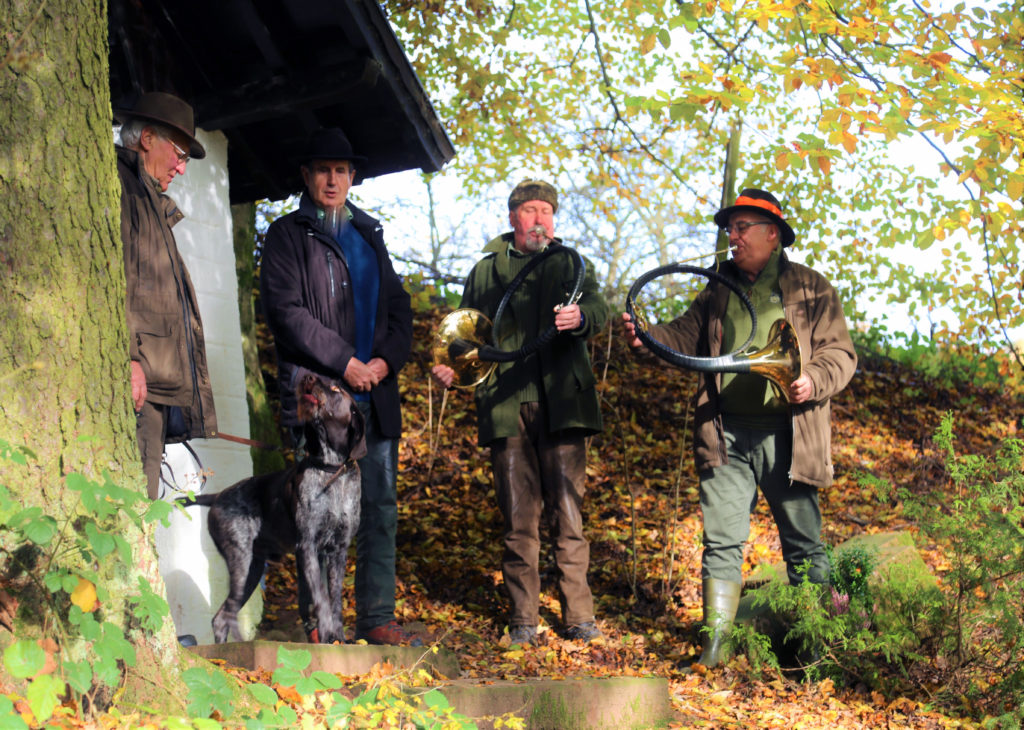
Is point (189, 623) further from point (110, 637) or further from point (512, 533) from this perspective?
point (110, 637)

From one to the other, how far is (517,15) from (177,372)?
979cm

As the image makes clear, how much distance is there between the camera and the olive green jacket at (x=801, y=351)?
207 inches

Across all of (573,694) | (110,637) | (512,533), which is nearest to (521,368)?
(512,533)

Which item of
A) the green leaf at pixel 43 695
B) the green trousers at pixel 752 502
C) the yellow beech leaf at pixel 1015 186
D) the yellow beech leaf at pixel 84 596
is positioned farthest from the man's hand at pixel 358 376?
the yellow beech leaf at pixel 1015 186

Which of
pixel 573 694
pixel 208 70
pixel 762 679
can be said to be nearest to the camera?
pixel 573 694

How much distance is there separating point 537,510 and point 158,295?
2.51 metres

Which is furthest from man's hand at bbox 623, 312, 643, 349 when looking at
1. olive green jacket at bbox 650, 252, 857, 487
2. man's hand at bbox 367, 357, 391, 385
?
man's hand at bbox 367, 357, 391, 385

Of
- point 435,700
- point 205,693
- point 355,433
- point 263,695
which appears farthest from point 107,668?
point 355,433

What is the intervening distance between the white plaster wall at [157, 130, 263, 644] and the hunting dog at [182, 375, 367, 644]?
0.97 m

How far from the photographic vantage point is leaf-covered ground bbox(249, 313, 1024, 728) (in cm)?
500

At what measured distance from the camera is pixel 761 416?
546 cm

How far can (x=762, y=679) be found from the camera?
520 cm

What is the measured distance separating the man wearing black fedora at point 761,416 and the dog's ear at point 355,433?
5.06ft

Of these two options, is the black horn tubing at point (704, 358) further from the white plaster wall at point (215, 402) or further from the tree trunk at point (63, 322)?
the tree trunk at point (63, 322)
